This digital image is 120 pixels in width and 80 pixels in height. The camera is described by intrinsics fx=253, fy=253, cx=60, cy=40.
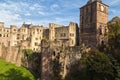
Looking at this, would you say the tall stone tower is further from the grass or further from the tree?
the grass

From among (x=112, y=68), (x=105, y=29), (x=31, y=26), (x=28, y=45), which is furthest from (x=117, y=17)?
(x=31, y=26)

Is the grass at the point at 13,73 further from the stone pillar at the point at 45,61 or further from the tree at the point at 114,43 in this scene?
the tree at the point at 114,43

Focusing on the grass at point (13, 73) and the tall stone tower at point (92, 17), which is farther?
the tall stone tower at point (92, 17)

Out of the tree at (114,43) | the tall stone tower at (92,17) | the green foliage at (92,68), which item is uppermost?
the tall stone tower at (92,17)

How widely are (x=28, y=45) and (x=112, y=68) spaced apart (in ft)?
110

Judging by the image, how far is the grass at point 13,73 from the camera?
184ft

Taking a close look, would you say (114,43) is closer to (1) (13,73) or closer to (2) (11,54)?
(1) (13,73)

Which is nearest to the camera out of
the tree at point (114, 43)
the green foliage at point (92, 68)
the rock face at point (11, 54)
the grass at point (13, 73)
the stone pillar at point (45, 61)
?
the green foliage at point (92, 68)

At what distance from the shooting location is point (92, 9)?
7188cm

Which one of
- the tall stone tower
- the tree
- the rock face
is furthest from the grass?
the tree

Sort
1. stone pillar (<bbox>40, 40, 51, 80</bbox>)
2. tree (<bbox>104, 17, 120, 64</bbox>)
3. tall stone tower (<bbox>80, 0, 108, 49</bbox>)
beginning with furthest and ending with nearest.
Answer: tall stone tower (<bbox>80, 0, 108, 49</bbox>) < stone pillar (<bbox>40, 40, 51, 80</bbox>) < tree (<bbox>104, 17, 120, 64</bbox>)

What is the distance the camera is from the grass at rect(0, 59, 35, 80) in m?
56.0

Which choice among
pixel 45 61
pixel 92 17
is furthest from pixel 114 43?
pixel 92 17

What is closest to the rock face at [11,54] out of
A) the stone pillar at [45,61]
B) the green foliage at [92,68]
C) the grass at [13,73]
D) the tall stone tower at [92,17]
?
the grass at [13,73]
